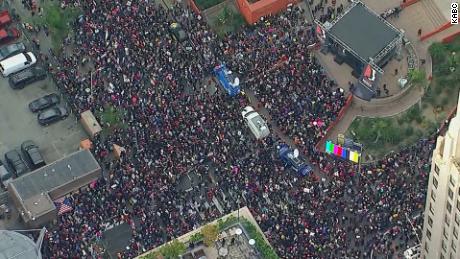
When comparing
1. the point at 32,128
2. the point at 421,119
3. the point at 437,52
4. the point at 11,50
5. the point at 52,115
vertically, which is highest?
the point at 11,50

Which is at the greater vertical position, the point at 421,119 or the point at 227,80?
the point at 227,80

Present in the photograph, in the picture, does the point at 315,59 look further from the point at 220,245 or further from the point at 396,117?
the point at 220,245

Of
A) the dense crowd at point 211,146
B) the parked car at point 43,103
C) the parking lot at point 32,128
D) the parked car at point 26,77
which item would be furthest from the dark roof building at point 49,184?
the parked car at point 26,77

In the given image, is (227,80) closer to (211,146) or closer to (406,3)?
(211,146)

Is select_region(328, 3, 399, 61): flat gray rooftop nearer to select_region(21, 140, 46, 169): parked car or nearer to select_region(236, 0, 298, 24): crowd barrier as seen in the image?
select_region(236, 0, 298, 24): crowd barrier

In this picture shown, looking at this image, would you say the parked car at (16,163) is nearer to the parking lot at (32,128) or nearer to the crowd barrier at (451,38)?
the parking lot at (32,128)

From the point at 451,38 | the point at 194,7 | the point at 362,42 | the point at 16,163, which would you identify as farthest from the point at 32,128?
the point at 451,38

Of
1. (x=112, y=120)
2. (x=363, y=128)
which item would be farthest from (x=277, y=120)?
(x=112, y=120)

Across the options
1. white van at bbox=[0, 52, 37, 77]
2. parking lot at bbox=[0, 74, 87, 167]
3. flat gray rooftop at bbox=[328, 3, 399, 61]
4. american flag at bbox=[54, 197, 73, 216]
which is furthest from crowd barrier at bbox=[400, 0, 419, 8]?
american flag at bbox=[54, 197, 73, 216]
